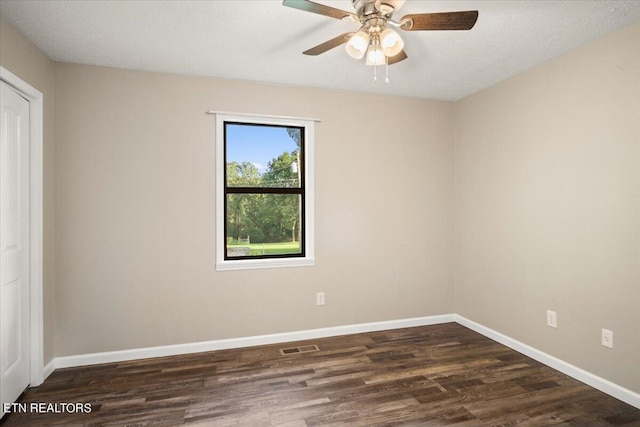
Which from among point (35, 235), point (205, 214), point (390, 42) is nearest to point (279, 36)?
point (390, 42)

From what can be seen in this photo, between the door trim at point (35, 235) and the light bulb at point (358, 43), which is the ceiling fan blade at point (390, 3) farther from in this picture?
the door trim at point (35, 235)

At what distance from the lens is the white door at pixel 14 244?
224cm

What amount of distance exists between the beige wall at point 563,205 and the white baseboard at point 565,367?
0.15 feet

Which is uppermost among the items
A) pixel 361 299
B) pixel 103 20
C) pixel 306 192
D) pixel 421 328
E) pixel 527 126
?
pixel 103 20

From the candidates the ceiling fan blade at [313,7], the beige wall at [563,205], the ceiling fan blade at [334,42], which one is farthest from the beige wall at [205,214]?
the ceiling fan blade at [313,7]

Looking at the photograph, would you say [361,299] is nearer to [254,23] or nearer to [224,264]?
[224,264]

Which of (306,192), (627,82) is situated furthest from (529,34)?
(306,192)

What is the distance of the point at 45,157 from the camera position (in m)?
2.73

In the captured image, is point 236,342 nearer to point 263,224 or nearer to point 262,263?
point 262,263

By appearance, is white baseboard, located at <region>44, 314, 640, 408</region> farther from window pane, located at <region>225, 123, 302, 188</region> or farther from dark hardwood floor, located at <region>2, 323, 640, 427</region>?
window pane, located at <region>225, 123, 302, 188</region>

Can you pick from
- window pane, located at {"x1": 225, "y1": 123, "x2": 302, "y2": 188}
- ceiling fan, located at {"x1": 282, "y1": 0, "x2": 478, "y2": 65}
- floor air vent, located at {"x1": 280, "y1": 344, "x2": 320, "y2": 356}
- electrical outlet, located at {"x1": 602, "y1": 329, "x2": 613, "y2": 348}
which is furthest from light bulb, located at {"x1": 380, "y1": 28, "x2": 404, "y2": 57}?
floor air vent, located at {"x1": 280, "y1": 344, "x2": 320, "y2": 356}

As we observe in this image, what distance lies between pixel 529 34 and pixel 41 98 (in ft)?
11.5

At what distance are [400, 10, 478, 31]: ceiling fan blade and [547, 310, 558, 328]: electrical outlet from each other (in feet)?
7.80

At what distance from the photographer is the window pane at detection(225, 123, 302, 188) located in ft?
11.3
